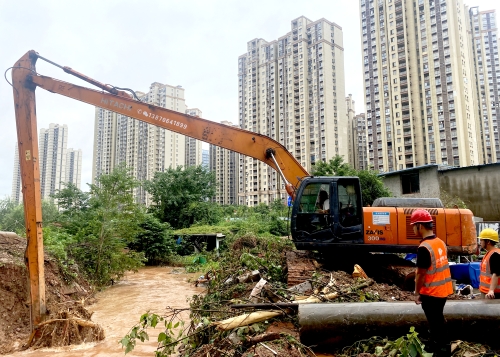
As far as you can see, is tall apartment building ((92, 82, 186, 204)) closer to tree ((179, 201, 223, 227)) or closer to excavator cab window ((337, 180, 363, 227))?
tree ((179, 201, 223, 227))

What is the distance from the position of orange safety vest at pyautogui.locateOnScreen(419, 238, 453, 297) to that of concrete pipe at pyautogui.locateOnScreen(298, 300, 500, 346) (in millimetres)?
535

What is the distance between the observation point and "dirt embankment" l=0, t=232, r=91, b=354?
7.54 metres

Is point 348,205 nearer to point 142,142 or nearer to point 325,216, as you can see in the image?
point 325,216

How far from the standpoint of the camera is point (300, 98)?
216 ft

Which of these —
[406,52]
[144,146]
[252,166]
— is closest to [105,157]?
[144,146]

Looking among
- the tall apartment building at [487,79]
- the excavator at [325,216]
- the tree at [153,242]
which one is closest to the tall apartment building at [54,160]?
the tree at [153,242]

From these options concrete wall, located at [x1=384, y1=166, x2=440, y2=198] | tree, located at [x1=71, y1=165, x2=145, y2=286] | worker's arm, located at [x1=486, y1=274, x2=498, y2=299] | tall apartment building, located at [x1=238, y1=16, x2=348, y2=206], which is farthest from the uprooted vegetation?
tall apartment building, located at [x1=238, y1=16, x2=348, y2=206]

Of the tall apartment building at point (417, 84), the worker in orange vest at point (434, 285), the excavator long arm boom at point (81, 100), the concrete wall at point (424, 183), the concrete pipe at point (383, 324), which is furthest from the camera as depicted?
the tall apartment building at point (417, 84)

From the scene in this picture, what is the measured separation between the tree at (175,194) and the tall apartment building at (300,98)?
28326 millimetres

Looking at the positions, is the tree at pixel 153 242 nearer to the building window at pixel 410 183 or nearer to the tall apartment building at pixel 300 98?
the building window at pixel 410 183

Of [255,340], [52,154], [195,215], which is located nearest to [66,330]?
[255,340]

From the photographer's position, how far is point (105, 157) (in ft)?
237

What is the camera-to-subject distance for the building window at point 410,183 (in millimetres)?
24344

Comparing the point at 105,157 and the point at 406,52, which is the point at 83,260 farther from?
the point at 105,157
